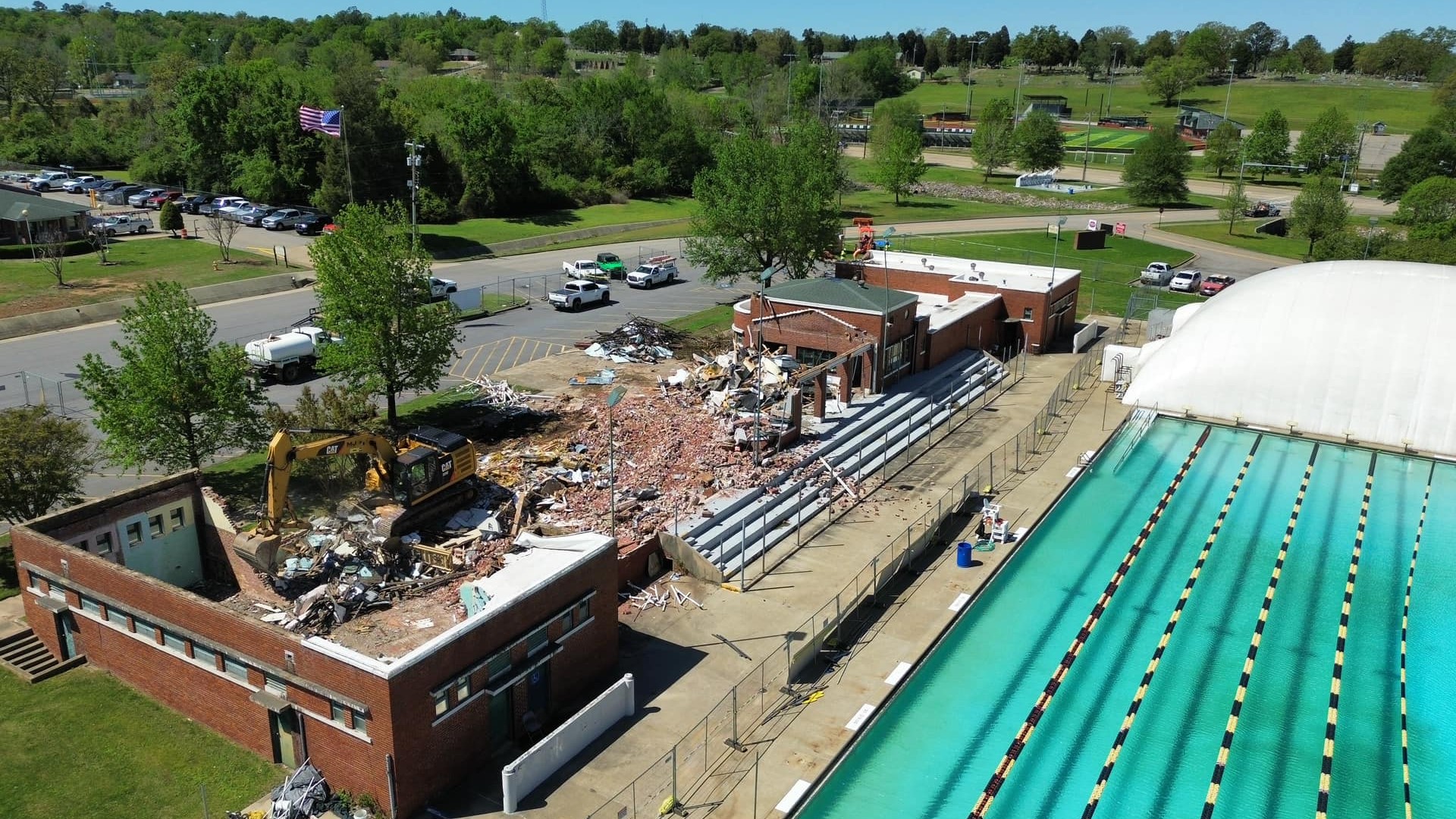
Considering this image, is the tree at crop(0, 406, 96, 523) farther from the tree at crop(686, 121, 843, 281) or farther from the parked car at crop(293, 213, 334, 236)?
the parked car at crop(293, 213, 334, 236)

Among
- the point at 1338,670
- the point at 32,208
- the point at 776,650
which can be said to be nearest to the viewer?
the point at 776,650

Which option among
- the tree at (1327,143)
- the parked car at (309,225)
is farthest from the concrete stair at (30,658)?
the tree at (1327,143)

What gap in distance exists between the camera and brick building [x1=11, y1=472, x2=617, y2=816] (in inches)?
748

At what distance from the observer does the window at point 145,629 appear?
867 inches

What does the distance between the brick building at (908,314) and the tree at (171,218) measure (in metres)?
44.7

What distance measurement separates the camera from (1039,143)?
385ft

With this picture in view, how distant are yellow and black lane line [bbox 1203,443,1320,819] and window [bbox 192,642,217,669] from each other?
64.3 ft

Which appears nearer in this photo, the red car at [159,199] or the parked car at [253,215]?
the parked car at [253,215]

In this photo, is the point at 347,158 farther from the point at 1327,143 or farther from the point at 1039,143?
the point at 1327,143

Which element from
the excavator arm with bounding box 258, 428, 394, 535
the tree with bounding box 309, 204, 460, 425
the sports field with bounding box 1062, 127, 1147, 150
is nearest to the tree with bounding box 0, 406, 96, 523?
the excavator arm with bounding box 258, 428, 394, 535

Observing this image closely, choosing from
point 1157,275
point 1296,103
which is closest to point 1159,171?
point 1157,275

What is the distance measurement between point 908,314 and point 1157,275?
1332 inches

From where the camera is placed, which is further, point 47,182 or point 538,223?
point 538,223

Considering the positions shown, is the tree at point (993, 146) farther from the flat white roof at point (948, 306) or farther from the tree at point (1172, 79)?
the tree at point (1172, 79)
